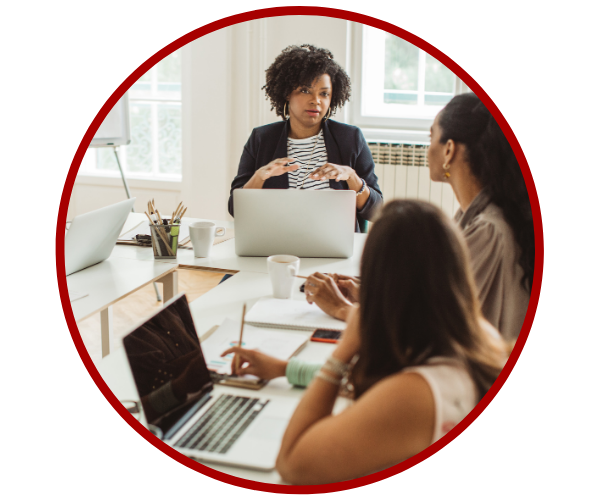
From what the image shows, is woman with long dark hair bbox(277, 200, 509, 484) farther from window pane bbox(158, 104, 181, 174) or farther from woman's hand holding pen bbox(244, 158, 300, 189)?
window pane bbox(158, 104, 181, 174)

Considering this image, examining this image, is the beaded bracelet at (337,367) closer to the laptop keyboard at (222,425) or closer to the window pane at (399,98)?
the laptop keyboard at (222,425)

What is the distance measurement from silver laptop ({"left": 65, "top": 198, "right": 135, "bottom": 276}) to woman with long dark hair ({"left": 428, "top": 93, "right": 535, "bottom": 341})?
0.93m

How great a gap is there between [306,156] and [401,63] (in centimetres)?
29

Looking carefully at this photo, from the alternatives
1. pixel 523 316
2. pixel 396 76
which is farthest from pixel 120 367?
pixel 396 76

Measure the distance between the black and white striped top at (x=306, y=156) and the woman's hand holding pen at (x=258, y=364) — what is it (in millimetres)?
507

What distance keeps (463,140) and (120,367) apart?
72 centimetres

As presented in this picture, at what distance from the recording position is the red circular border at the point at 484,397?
0.80 m

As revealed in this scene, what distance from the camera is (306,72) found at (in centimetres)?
119

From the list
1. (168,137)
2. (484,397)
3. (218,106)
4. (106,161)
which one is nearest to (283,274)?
(484,397)

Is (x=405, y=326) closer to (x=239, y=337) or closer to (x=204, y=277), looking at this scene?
(x=239, y=337)

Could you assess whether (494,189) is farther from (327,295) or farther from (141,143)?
(141,143)

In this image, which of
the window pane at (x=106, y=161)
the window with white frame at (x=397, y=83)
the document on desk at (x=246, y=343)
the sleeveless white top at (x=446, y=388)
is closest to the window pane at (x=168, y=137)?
the window pane at (x=106, y=161)

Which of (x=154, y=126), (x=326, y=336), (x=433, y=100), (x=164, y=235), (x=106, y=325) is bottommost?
(x=106, y=325)

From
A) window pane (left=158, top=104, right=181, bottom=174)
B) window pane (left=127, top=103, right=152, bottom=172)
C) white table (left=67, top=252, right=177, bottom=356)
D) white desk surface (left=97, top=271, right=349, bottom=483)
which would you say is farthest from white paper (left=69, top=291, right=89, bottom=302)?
window pane (left=127, top=103, right=152, bottom=172)
